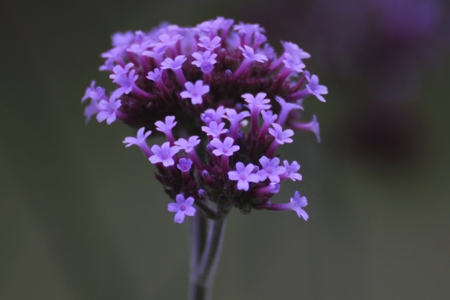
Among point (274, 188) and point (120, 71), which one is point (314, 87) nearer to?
point (274, 188)

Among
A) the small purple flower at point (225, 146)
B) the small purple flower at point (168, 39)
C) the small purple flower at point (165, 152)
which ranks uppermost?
the small purple flower at point (168, 39)

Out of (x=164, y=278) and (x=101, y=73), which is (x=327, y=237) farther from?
(x=101, y=73)

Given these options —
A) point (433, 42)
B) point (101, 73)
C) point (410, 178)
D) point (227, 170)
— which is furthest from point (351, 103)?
point (101, 73)

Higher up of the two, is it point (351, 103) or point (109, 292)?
point (351, 103)

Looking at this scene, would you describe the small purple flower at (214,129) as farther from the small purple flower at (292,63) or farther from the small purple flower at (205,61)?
the small purple flower at (292,63)

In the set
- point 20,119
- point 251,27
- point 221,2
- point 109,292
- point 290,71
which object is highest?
point 221,2

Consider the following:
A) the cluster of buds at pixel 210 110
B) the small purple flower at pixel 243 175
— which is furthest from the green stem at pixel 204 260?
the small purple flower at pixel 243 175

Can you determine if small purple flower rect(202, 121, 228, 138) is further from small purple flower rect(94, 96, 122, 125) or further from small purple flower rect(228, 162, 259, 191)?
small purple flower rect(94, 96, 122, 125)
